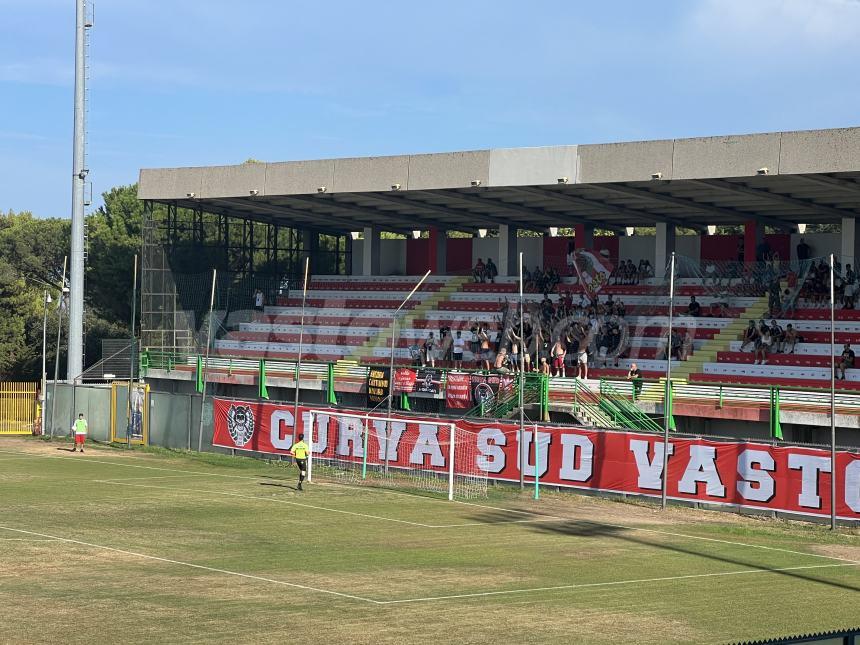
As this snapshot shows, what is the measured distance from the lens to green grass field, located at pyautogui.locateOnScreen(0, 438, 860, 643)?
62.8 ft

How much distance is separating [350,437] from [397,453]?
7.25ft

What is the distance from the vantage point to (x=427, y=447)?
40812mm

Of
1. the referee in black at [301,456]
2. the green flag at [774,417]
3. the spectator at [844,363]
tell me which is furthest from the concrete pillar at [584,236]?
the referee in black at [301,456]

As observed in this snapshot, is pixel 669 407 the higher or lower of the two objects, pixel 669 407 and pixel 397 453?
the higher

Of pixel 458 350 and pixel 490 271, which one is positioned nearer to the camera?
pixel 458 350

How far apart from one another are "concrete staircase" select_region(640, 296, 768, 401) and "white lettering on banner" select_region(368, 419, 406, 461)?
35.8 ft

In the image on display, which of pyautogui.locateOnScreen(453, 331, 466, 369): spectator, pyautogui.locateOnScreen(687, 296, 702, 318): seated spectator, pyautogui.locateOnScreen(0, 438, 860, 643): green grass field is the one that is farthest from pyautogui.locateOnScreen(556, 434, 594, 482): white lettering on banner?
pyautogui.locateOnScreen(687, 296, 702, 318): seated spectator

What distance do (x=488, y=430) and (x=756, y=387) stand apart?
28.0 ft

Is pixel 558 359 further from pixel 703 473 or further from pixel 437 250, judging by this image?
pixel 437 250

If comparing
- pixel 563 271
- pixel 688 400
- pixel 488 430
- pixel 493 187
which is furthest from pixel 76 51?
pixel 688 400

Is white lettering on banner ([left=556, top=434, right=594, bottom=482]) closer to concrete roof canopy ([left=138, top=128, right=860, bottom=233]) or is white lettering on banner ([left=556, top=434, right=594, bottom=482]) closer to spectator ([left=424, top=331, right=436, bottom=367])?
concrete roof canopy ([left=138, top=128, right=860, bottom=233])

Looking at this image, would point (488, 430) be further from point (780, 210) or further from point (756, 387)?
point (780, 210)

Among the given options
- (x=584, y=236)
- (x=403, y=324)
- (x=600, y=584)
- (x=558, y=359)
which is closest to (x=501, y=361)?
(x=558, y=359)

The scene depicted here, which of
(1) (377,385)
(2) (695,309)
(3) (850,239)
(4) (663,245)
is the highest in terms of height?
(4) (663,245)
